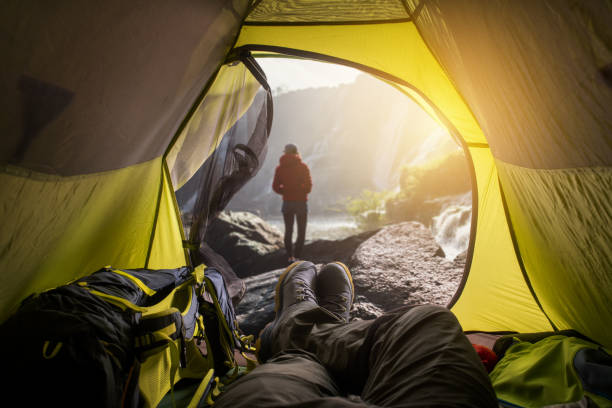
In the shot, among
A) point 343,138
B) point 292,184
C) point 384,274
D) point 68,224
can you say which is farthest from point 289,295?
point 343,138

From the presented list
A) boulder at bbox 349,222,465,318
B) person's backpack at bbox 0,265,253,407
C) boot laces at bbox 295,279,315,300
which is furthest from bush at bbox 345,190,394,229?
person's backpack at bbox 0,265,253,407

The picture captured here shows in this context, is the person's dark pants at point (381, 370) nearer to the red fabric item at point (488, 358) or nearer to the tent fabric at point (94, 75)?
the red fabric item at point (488, 358)

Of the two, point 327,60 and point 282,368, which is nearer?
point 282,368

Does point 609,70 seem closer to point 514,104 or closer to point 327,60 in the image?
point 514,104

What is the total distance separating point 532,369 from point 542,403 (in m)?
0.14

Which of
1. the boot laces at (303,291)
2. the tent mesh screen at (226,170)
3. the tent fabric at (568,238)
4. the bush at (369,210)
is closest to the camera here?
the tent fabric at (568,238)

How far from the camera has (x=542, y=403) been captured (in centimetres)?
92

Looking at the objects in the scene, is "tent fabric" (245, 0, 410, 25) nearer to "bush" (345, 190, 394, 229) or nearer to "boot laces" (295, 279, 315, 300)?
"boot laces" (295, 279, 315, 300)

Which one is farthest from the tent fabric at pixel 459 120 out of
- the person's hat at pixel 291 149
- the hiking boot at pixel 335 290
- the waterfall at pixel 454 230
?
the waterfall at pixel 454 230

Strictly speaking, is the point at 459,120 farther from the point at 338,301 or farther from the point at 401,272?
the point at 401,272

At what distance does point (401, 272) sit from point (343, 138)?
34.5 metres

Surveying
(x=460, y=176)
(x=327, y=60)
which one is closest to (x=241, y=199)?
(x=460, y=176)

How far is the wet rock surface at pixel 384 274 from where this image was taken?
2.30 m

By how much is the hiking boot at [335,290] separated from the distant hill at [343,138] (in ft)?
65.0
